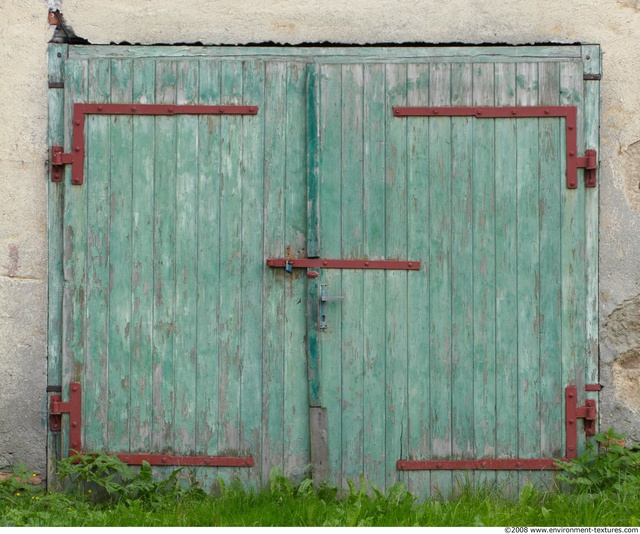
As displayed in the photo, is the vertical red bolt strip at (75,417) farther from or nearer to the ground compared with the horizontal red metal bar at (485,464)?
farther from the ground

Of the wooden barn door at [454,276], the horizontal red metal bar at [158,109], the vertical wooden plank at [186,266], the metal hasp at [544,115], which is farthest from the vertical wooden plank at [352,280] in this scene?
the vertical wooden plank at [186,266]

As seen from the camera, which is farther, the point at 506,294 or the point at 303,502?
the point at 506,294

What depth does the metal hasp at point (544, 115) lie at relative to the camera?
4.27 m

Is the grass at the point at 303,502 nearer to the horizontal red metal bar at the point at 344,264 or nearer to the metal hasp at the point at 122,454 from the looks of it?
the metal hasp at the point at 122,454

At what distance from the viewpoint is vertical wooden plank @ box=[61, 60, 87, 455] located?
429 centimetres

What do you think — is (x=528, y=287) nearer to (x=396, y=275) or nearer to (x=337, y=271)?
(x=396, y=275)

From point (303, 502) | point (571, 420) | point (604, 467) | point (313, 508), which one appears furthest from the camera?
point (571, 420)

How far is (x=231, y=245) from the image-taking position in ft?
14.2

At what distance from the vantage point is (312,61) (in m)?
4.33

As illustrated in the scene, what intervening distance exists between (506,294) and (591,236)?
513 mm

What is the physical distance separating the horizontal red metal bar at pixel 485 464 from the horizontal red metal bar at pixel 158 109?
75.3 inches

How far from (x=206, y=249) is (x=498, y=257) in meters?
1.45

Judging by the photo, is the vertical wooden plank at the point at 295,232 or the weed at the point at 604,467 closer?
the weed at the point at 604,467

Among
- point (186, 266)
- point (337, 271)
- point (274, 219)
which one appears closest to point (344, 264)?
point (337, 271)
